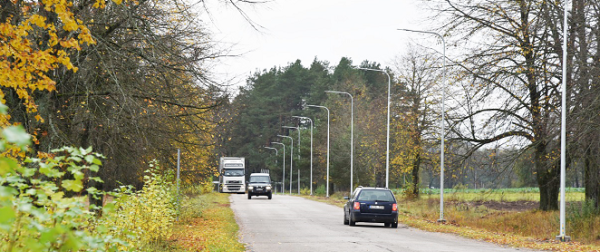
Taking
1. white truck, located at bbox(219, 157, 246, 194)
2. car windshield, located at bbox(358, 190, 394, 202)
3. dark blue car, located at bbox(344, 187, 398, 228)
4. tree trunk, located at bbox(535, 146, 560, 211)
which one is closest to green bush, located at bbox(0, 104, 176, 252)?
dark blue car, located at bbox(344, 187, 398, 228)

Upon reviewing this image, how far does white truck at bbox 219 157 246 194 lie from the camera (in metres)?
62.4

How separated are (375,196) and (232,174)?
39.0m

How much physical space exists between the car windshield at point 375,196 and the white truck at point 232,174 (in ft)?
126

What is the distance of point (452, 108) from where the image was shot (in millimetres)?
29359

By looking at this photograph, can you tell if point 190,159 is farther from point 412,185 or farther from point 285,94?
point 285,94

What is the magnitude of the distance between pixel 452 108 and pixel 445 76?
4.67ft

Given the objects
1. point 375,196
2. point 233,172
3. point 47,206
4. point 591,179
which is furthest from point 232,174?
point 47,206

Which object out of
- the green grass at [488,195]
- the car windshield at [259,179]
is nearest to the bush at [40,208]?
the green grass at [488,195]

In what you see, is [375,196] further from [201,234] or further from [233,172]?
[233,172]

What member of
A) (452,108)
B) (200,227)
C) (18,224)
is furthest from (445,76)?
(18,224)

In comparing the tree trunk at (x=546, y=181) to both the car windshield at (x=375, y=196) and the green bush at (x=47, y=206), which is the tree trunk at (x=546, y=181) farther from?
the green bush at (x=47, y=206)

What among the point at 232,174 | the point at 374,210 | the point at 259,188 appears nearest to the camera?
the point at 374,210

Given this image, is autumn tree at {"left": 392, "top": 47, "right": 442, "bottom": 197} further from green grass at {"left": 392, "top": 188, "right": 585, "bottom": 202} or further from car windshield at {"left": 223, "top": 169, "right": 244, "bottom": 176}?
car windshield at {"left": 223, "top": 169, "right": 244, "bottom": 176}

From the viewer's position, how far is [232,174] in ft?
205
